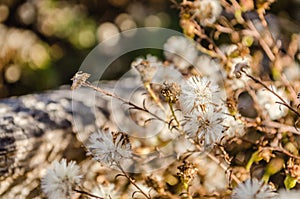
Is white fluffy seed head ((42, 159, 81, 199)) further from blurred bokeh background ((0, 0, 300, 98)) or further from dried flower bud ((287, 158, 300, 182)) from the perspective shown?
blurred bokeh background ((0, 0, 300, 98))

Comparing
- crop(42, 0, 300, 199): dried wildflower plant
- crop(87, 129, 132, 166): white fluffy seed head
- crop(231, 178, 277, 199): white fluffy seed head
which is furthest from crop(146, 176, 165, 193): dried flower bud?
crop(231, 178, 277, 199): white fluffy seed head

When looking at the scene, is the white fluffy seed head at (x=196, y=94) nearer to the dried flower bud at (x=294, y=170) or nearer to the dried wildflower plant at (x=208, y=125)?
the dried wildflower plant at (x=208, y=125)

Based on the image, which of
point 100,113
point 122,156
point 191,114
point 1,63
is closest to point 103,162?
point 122,156

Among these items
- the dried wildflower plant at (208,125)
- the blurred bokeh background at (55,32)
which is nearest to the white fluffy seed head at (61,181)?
the dried wildflower plant at (208,125)

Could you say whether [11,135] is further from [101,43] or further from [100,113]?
[101,43]

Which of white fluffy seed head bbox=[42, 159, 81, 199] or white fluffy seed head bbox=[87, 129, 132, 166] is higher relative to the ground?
white fluffy seed head bbox=[87, 129, 132, 166]
